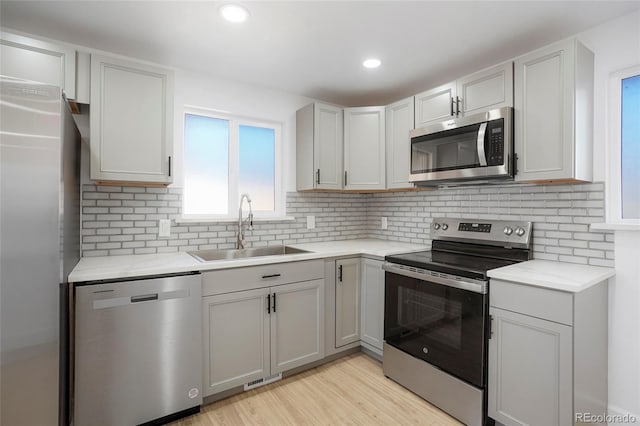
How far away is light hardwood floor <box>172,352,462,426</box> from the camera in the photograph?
1963 mm

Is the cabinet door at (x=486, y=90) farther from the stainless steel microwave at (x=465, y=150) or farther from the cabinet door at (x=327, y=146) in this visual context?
the cabinet door at (x=327, y=146)

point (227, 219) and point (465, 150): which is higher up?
point (465, 150)

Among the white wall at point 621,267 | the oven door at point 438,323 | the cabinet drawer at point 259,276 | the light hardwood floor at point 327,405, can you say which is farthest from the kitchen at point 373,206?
the light hardwood floor at point 327,405

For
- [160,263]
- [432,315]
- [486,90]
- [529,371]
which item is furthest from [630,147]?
[160,263]

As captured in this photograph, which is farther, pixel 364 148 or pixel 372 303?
pixel 364 148

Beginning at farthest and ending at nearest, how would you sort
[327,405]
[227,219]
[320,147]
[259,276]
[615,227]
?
[320,147]
[227,219]
[259,276]
[327,405]
[615,227]

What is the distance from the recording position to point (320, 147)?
302cm

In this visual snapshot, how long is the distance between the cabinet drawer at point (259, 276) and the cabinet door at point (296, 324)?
6 cm

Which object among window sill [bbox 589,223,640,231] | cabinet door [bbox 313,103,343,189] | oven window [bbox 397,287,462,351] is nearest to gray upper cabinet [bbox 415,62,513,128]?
cabinet door [bbox 313,103,343,189]

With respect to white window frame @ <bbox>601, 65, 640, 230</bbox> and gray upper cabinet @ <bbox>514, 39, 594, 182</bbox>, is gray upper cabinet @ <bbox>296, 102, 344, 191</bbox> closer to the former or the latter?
gray upper cabinet @ <bbox>514, 39, 594, 182</bbox>

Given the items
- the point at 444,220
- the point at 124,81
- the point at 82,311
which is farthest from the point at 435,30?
the point at 82,311

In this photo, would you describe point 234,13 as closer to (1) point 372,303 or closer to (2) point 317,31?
(2) point 317,31

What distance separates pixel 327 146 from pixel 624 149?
2.10m

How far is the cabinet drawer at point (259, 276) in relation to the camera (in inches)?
82.2
